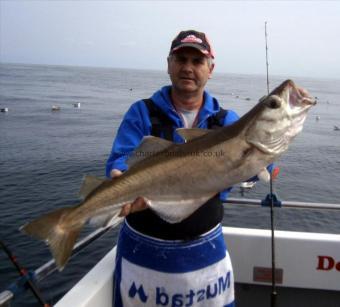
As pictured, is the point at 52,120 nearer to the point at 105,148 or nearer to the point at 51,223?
the point at 105,148

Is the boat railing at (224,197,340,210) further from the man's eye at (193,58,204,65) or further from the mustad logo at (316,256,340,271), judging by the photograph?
the man's eye at (193,58,204,65)

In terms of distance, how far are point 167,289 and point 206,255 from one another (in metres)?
0.53

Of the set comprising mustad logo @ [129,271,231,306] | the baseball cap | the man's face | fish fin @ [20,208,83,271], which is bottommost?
mustad logo @ [129,271,231,306]

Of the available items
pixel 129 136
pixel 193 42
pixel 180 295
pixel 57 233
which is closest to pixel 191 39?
pixel 193 42

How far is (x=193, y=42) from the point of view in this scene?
13.1ft

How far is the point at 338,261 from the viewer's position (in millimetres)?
5316

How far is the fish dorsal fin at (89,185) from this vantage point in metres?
3.48

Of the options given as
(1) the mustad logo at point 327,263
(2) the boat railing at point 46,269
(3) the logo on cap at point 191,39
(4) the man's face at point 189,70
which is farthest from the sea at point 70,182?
(3) the logo on cap at point 191,39

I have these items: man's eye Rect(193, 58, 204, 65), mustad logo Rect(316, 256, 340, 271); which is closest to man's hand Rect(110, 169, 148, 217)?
man's eye Rect(193, 58, 204, 65)

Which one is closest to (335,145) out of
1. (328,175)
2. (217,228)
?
(328,175)

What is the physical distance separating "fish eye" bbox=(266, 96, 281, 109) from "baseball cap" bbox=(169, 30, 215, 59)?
1259 millimetres

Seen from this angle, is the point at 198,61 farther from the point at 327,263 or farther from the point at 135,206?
the point at 327,263

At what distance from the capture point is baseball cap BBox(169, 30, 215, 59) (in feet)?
13.1

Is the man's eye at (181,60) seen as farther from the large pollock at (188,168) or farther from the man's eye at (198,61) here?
the large pollock at (188,168)
